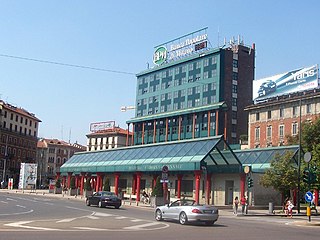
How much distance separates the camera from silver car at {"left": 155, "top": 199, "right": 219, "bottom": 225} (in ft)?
75.5

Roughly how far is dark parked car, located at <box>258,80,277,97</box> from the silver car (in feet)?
206

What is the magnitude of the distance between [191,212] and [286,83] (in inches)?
2473

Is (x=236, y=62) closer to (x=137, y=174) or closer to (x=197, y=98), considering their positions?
(x=197, y=98)

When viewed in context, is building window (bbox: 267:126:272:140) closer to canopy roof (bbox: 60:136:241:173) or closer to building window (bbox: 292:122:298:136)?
building window (bbox: 292:122:298:136)

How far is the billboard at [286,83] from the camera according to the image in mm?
77250

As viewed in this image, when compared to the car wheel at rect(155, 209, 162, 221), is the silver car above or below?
above

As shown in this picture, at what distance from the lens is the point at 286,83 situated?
3216 inches

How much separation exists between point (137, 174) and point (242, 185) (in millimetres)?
14713

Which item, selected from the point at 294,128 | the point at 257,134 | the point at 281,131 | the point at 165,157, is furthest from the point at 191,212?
the point at 257,134

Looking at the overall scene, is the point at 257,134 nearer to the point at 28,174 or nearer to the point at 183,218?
the point at 28,174

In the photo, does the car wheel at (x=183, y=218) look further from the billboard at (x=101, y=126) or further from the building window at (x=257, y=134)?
the billboard at (x=101, y=126)

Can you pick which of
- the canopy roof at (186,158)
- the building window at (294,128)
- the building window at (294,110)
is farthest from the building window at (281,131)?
the canopy roof at (186,158)

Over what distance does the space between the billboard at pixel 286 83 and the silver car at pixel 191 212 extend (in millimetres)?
57801

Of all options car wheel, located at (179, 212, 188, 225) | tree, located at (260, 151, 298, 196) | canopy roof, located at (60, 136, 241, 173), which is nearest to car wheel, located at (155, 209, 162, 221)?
car wheel, located at (179, 212, 188, 225)
